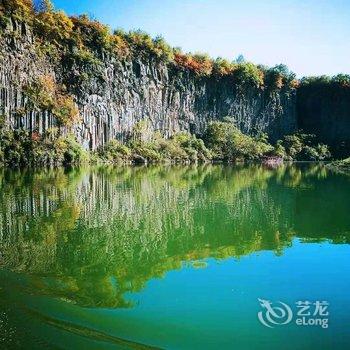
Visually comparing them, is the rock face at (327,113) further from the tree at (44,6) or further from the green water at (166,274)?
the green water at (166,274)

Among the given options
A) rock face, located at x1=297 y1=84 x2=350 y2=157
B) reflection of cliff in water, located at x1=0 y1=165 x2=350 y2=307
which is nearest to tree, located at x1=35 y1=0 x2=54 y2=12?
reflection of cliff in water, located at x1=0 y1=165 x2=350 y2=307

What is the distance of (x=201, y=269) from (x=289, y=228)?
6145mm

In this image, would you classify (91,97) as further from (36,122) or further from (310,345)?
(310,345)

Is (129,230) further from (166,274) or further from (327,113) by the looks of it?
(327,113)

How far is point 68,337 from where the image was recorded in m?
6.34

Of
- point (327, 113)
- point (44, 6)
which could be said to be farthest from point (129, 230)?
point (327, 113)

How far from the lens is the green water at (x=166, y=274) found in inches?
261

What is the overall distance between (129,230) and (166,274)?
14.8 feet

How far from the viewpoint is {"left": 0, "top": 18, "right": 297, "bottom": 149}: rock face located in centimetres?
4959

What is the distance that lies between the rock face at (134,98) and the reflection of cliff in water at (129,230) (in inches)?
1173

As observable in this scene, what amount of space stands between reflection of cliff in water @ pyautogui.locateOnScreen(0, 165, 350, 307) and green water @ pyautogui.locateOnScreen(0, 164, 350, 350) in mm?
47

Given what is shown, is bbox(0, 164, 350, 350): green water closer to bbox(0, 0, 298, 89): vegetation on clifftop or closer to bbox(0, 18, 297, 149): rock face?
bbox(0, 18, 297, 149): rock face

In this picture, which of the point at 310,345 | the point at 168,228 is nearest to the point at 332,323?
the point at 310,345

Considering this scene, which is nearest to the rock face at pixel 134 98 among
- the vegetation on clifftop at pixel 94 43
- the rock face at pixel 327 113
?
the vegetation on clifftop at pixel 94 43
